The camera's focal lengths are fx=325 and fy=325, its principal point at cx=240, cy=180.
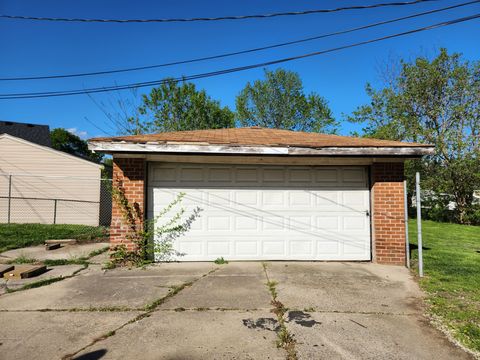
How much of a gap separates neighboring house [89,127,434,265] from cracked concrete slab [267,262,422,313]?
1.56 feet

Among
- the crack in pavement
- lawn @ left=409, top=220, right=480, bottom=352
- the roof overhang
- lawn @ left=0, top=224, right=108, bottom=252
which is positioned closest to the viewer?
the crack in pavement

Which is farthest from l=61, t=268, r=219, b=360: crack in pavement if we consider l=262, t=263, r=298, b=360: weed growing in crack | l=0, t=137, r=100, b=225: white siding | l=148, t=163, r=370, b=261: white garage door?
l=0, t=137, r=100, b=225: white siding

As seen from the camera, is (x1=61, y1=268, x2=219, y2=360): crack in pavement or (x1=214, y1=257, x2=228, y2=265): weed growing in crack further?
(x1=214, y1=257, x2=228, y2=265): weed growing in crack

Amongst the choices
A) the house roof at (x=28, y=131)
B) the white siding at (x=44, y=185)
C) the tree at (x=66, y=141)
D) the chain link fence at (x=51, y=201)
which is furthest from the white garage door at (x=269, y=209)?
the tree at (x=66, y=141)

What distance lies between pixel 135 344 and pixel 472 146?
19232 mm

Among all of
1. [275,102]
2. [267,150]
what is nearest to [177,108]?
[275,102]

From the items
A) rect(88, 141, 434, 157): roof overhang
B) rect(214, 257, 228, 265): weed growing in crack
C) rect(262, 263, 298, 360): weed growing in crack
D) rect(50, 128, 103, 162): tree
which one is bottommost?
rect(262, 263, 298, 360): weed growing in crack

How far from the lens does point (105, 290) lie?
16.3 feet

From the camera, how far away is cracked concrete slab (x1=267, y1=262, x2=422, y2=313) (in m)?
4.34

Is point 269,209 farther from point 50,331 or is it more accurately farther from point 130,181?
point 50,331

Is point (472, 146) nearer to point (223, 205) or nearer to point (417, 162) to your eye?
point (417, 162)

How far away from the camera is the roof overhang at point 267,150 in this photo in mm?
6215

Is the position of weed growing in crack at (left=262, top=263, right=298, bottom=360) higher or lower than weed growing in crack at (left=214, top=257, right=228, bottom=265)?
lower

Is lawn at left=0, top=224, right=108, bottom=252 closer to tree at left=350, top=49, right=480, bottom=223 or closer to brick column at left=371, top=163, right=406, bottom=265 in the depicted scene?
brick column at left=371, top=163, right=406, bottom=265
